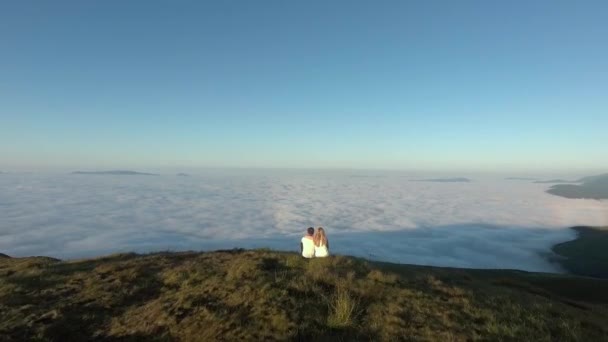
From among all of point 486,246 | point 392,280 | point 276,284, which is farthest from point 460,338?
point 486,246

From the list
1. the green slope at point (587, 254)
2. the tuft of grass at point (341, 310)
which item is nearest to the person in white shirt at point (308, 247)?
→ the tuft of grass at point (341, 310)

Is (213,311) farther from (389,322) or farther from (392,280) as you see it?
(392,280)

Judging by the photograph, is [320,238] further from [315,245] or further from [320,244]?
[315,245]

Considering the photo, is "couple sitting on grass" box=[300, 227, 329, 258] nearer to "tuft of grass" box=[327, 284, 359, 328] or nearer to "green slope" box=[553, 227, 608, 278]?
"tuft of grass" box=[327, 284, 359, 328]

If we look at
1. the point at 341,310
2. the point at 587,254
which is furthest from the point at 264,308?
the point at 587,254

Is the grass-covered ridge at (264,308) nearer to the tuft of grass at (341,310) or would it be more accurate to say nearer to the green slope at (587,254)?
the tuft of grass at (341,310)

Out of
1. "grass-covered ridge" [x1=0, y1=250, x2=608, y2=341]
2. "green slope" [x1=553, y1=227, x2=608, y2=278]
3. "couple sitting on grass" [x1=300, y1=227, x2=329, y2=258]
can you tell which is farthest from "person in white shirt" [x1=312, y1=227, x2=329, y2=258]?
"green slope" [x1=553, y1=227, x2=608, y2=278]
